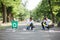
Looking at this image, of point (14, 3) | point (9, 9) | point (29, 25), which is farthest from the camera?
point (9, 9)

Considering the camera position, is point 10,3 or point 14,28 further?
point 10,3

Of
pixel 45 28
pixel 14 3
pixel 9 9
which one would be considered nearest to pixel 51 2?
pixel 14 3

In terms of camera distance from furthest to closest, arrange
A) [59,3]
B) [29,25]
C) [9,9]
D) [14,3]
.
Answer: [9,9] < [14,3] < [59,3] < [29,25]

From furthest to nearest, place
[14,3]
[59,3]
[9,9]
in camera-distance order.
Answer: [9,9] → [14,3] → [59,3]

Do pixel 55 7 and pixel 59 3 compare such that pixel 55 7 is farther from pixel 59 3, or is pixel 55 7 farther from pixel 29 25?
pixel 29 25

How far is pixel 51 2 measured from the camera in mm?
56281

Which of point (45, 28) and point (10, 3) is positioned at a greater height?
point (10, 3)

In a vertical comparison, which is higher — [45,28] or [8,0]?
[8,0]

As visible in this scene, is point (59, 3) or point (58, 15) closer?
point (59, 3)

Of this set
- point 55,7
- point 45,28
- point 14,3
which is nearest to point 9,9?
point 14,3

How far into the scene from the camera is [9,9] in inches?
2874

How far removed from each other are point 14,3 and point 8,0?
4439mm

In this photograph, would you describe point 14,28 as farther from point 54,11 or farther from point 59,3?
point 54,11

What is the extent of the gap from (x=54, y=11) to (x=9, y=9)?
17731 mm
